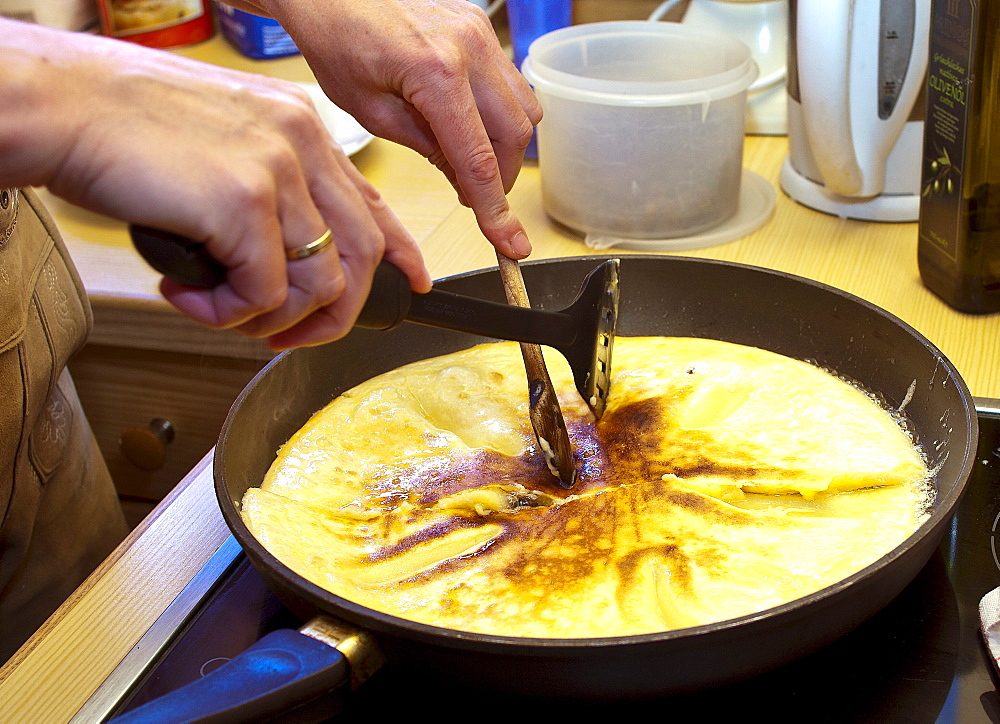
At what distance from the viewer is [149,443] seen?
161 cm

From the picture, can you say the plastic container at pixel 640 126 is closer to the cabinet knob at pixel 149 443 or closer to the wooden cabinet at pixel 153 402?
the wooden cabinet at pixel 153 402

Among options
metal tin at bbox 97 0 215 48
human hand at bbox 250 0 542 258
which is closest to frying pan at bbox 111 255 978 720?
human hand at bbox 250 0 542 258

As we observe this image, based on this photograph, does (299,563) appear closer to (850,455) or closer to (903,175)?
(850,455)

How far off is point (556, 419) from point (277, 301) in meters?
0.39

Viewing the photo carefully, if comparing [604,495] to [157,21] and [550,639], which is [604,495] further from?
[157,21]

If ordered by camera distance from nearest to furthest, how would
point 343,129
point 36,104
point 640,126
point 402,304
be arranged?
point 36,104 < point 402,304 < point 640,126 < point 343,129

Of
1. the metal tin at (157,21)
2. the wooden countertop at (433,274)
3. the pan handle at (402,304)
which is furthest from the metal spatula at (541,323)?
the metal tin at (157,21)

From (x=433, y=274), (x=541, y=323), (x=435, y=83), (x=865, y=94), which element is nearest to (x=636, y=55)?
(x=865, y=94)

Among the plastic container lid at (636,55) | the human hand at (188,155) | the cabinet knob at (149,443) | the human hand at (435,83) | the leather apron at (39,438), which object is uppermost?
the human hand at (188,155)

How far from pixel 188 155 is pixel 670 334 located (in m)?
0.80

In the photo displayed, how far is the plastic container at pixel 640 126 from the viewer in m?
1.38

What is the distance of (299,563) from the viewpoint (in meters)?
0.84

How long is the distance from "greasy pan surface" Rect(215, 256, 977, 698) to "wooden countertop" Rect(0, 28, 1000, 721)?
3.9 inches

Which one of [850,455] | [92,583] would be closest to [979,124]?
[850,455]
